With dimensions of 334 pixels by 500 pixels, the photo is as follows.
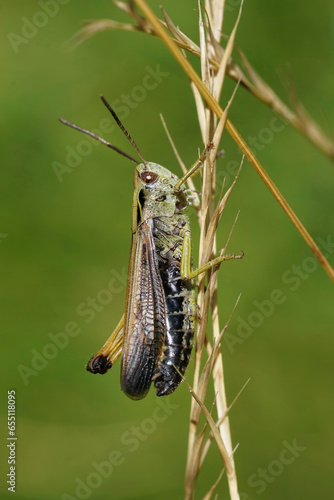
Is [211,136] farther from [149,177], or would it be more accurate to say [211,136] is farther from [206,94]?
[149,177]

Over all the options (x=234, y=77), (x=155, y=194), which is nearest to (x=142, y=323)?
(x=155, y=194)

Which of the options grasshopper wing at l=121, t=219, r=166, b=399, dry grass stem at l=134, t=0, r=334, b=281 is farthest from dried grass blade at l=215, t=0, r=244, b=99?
grasshopper wing at l=121, t=219, r=166, b=399

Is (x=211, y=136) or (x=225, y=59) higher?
(x=225, y=59)

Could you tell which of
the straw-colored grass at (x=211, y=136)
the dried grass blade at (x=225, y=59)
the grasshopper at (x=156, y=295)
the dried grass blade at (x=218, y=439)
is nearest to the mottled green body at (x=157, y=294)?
the grasshopper at (x=156, y=295)

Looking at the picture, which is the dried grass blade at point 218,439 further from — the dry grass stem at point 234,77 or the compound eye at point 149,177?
the compound eye at point 149,177

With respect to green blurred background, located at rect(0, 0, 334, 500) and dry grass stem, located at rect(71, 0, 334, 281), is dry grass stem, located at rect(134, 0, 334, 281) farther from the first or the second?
green blurred background, located at rect(0, 0, 334, 500)
